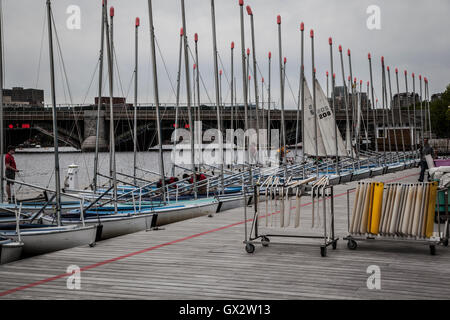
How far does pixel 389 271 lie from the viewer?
838 centimetres

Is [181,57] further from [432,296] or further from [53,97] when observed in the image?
[432,296]

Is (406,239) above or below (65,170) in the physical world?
below

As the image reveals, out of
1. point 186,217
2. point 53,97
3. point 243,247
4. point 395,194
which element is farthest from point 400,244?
point 53,97

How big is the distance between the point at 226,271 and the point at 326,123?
30.5m

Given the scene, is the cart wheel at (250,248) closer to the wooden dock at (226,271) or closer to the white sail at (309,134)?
the wooden dock at (226,271)

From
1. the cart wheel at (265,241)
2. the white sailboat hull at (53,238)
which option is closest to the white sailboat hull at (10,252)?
the white sailboat hull at (53,238)

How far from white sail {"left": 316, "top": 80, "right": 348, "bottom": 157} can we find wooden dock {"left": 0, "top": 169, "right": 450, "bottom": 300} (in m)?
26.8

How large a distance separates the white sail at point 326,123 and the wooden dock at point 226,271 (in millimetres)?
26789

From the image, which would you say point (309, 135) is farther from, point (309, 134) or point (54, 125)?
point (54, 125)

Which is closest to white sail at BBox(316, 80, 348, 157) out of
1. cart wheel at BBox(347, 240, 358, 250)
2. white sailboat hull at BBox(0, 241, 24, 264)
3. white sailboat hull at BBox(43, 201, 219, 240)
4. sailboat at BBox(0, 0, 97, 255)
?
white sailboat hull at BBox(43, 201, 219, 240)

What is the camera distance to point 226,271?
338 inches

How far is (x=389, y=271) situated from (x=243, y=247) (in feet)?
10.5

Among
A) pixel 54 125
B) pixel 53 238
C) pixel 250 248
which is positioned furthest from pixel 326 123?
pixel 250 248
